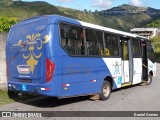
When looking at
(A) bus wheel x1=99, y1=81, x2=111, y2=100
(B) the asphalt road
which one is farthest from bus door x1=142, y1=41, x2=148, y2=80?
(A) bus wheel x1=99, y1=81, x2=111, y2=100

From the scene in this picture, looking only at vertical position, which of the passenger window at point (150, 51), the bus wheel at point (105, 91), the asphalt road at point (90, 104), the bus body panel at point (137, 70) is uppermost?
the passenger window at point (150, 51)

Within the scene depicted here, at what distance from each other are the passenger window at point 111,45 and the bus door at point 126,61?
64cm

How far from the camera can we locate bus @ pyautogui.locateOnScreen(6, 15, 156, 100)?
885 centimetres

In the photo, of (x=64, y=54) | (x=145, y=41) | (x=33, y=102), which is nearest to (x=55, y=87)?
Result: (x=64, y=54)

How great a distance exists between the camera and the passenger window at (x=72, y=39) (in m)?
9.27

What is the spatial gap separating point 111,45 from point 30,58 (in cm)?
388

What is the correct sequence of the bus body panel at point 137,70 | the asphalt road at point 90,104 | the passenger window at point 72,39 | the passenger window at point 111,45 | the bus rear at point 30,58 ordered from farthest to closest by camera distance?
the bus body panel at point 137,70
the passenger window at point 111,45
the asphalt road at point 90,104
the passenger window at point 72,39
the bus rear at point 30,58

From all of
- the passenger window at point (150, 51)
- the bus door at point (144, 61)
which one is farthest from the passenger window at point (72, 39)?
the passenger window at point (150, 51)

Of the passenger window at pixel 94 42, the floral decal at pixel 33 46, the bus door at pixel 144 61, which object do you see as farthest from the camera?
the bus door at pixel 144 61

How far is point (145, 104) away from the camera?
1039cm

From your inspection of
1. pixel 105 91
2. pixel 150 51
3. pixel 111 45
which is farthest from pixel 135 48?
pixel 105 91

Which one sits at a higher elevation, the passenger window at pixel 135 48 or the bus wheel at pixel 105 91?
the passenger window at pixel 135 48

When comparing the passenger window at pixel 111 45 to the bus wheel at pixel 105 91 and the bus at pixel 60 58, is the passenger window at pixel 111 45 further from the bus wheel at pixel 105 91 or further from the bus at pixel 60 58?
the bus wheel at pixel 105 91

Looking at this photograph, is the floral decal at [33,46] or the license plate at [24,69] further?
the license plate at [24,69]
